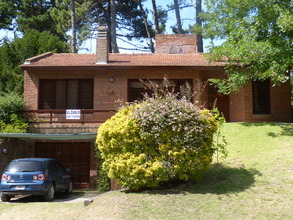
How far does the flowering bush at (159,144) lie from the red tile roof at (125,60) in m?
8.11

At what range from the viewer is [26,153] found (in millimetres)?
16266

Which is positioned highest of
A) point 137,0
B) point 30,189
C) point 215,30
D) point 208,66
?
point 137,0

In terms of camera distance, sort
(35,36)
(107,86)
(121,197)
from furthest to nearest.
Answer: (35,36) < (107,86) < (121,197)

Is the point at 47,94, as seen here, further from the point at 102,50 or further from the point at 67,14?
the point at 67,14

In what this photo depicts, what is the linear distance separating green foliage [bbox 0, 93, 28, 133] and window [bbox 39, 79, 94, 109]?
1.57 metres

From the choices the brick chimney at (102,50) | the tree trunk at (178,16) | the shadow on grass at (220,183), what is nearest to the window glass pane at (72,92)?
the brick chimney at (102,50)

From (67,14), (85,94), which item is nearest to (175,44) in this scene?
(85,94)

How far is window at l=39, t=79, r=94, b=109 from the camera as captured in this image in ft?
59.6

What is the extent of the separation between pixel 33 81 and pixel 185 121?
1152cm

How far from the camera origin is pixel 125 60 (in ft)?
63.1

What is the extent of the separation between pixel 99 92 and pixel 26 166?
7.10 meters

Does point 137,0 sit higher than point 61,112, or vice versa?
point 137,0

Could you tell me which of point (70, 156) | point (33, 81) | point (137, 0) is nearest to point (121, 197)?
point (70, 156)

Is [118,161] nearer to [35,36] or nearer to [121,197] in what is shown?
[121,197]
